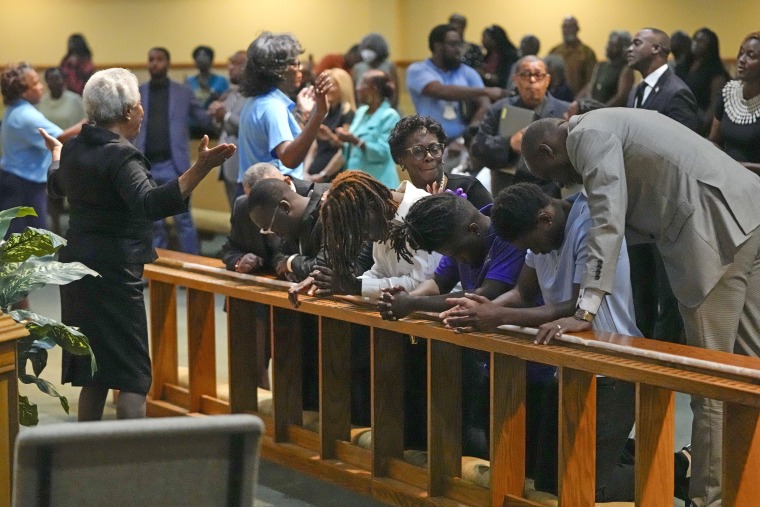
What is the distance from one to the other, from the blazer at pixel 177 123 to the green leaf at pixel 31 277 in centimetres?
435

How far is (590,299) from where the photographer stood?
3328 millimetres

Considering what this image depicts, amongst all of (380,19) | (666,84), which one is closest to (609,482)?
(666,84)

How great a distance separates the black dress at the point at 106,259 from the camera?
3.84 m

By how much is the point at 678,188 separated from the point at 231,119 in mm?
4386

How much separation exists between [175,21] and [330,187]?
34.6 ft

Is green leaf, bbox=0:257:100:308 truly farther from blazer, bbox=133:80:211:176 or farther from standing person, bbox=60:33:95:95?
standing person, bbox=60:33:95:95

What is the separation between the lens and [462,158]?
23.5 ft

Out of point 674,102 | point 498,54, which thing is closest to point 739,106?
point 674,102

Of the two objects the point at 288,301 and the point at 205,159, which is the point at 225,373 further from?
the point at 205,159

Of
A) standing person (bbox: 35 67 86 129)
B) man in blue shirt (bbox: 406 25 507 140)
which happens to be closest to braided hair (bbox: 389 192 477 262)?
man in blue shirt (bbox: 406 25 507 140)

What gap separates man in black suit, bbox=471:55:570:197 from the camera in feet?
18.6

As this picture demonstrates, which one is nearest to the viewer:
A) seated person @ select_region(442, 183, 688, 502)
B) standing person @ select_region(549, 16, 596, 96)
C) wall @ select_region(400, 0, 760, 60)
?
seated person @ select_region(442, 183, 688, 502)

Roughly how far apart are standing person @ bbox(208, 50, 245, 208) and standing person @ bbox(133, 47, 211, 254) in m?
0.24

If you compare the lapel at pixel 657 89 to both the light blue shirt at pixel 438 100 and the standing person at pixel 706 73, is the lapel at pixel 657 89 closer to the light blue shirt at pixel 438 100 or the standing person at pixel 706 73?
the light blue shirt at pixel 438 100
